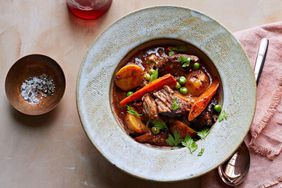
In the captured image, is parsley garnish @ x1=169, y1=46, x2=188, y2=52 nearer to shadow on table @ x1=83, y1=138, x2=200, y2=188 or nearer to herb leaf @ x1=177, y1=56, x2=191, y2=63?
herb leaf @ x1=177, y1=56, x2=191, y2=63

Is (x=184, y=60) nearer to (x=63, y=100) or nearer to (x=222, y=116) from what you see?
(x=222, y=116)

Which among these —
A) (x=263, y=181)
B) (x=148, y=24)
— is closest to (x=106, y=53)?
(x=148, y=24)

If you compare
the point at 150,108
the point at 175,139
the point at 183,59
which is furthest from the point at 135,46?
the point at 175,139

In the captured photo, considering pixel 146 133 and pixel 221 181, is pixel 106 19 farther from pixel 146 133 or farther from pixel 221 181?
pixel 221 181

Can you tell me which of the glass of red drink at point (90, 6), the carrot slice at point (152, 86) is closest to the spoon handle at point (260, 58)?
the carrot slice at point (152, 86)

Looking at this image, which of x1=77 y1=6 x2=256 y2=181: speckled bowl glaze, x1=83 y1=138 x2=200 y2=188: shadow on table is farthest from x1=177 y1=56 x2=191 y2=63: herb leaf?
x1=83 y1=138 x2=200 y2=188: shadow on table

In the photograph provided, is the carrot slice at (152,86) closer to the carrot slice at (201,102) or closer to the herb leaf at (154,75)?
the herb leaf at (154,75)
